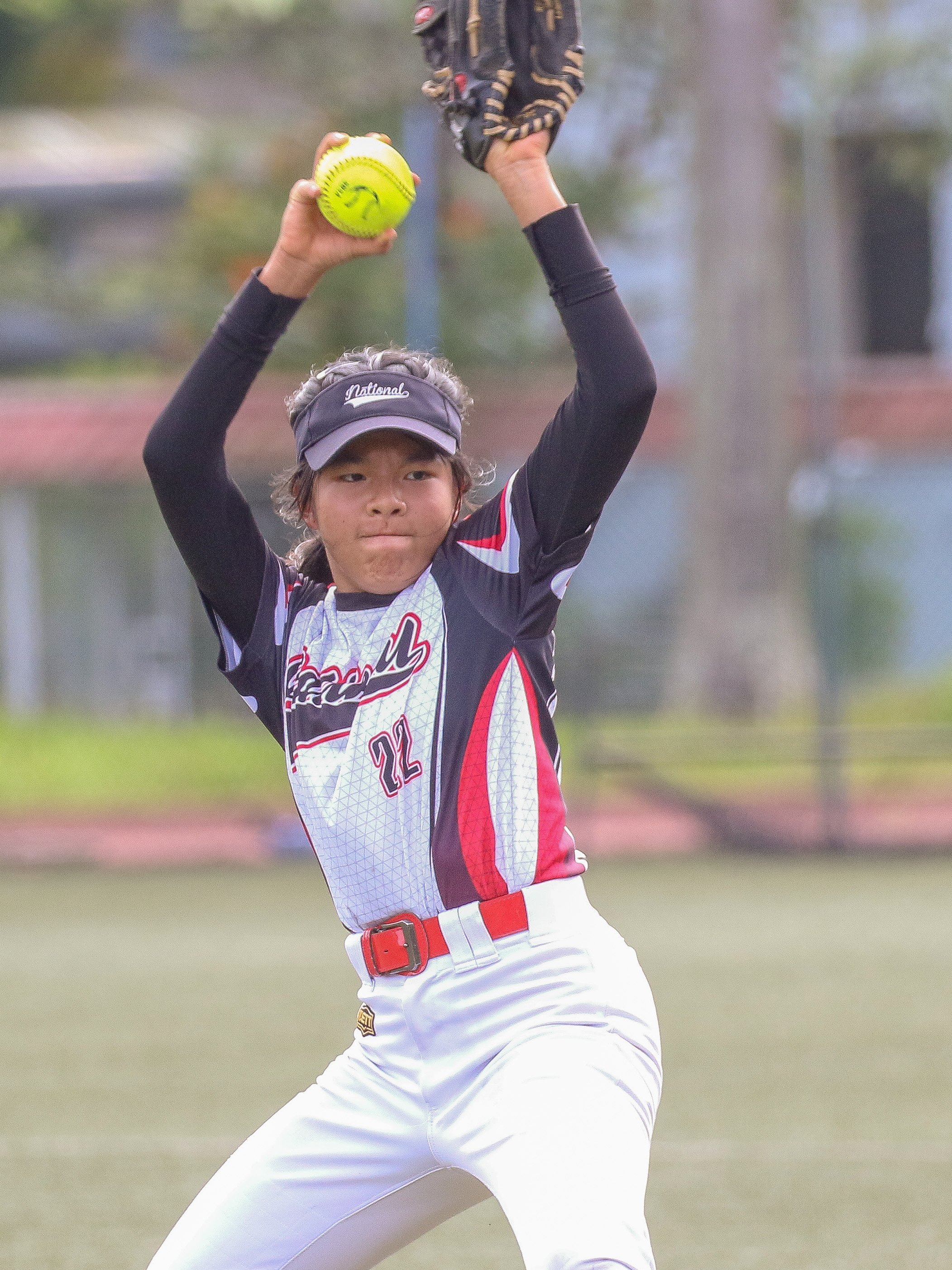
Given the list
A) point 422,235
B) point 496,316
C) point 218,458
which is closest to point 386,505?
point 218,458

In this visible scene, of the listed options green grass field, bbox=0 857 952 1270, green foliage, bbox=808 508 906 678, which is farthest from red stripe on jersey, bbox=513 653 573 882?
green foliage, bbox=808 508 906 678

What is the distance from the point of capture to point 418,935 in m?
2.88

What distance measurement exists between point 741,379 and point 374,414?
12.3m

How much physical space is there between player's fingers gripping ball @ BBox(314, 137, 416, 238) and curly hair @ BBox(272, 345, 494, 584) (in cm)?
21

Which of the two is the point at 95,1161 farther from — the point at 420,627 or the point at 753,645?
the point at 753,645

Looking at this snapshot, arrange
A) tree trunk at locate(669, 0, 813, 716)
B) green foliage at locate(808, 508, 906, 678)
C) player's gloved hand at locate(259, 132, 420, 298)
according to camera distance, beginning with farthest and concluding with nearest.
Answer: tree trunk at locate(669, 0, 813, 716), green foliage at locate(808, 508, 906, 678), player's gloved hand at locate(259, 132, 420, 298)

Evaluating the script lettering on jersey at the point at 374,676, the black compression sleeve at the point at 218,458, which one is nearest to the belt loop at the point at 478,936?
the script lettering on jersey at the point at 374,676

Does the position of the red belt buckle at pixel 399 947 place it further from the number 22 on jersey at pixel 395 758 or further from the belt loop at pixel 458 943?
the number 22 on jersey at pixel 395 758

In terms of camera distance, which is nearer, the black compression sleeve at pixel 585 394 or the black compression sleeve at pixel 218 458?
the black compression sleeve at pixel 585 394

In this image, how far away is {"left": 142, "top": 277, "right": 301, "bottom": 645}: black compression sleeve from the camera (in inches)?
123

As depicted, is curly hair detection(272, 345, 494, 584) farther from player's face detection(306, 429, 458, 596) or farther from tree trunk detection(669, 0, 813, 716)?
tree trunk detection(669, 0, 813, 716)

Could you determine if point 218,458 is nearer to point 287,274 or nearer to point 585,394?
point 287,274

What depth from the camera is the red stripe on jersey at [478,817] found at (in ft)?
Result: 9.40

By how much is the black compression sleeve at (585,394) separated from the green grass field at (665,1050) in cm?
230
